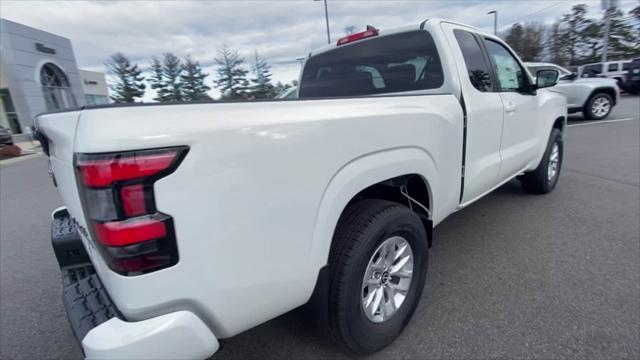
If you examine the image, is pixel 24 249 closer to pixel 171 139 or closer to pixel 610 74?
pixel 171 139

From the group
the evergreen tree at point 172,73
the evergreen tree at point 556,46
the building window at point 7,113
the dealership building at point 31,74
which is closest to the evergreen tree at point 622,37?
the evergreen tree at point 556,46

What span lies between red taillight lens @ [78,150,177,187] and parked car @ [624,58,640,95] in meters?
25.4

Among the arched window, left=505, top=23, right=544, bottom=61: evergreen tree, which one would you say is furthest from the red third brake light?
left=505, top=23, right=544, bottom=61: evergreen tree

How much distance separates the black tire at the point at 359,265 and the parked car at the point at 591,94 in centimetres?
1149

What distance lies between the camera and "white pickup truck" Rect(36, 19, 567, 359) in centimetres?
109

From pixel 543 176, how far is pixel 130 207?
4677mm

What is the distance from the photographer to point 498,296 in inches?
95.8

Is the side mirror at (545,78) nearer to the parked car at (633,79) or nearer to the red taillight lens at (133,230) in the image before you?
the red taillight lens at (133,230)

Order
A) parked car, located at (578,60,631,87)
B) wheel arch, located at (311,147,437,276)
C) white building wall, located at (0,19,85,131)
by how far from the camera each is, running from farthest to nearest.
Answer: white building wall, located at (0,19,85,131), parked car, located at (578,60,631,87), wheel arch, located at (311,147,437,276)

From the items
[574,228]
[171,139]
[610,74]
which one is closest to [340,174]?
[171,139]

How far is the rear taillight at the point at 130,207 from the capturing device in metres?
1.06

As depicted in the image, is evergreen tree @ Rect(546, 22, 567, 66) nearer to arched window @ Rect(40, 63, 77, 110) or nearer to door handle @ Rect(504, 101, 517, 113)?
door handle @ Rect(504, 101, 517, 113)

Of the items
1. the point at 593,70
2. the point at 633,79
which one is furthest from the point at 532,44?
the point at 633,79

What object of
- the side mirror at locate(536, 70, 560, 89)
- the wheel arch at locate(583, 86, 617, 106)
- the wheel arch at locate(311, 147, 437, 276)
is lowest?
the wheel arch at locate(583, 86, 617, 106)
